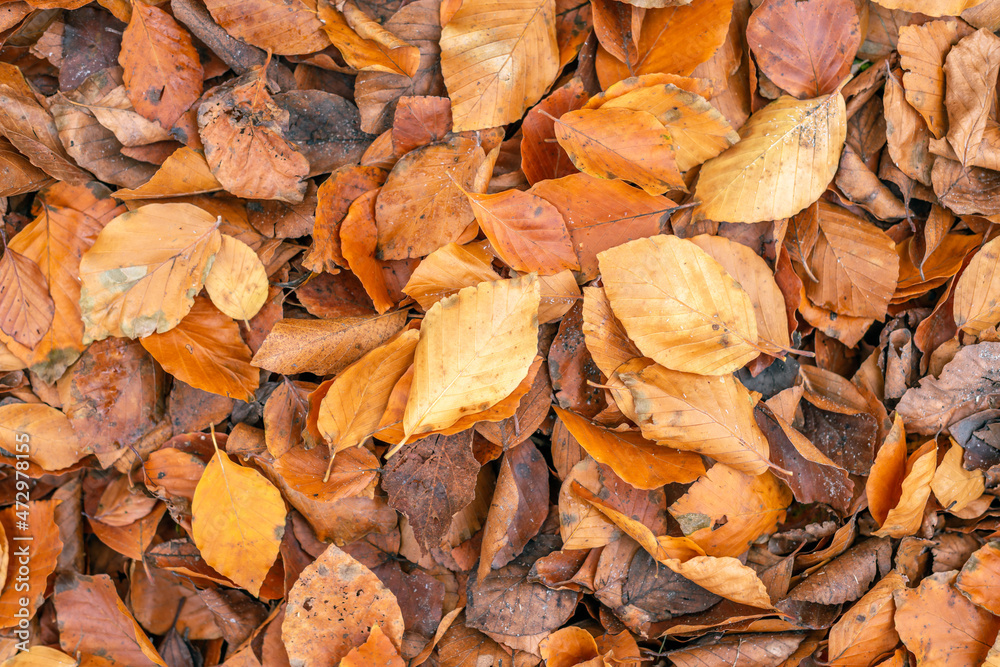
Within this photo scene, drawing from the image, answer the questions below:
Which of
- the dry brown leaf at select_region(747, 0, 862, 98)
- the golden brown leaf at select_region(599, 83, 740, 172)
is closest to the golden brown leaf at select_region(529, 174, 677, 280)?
the golden brown leaf at select_region(599, 83, 740, 172)

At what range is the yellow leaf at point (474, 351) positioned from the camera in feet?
3.11

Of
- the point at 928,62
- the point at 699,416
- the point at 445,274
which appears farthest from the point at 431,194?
the point at 928,62

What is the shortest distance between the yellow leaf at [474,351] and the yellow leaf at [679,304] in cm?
15

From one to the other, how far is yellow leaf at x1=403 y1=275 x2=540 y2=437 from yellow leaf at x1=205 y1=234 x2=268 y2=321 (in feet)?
1.10

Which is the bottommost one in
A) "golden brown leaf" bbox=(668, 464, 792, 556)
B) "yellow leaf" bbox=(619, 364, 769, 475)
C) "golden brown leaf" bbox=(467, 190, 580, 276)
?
"golden brown leaf" bbox=(668, 464, 792, 556)

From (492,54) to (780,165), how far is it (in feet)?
1.72

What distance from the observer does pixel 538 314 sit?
3.38 feet

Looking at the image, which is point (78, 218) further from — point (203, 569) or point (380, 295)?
point (203, 569)

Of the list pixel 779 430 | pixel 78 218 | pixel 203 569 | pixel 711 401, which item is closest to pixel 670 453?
pixel 711 401

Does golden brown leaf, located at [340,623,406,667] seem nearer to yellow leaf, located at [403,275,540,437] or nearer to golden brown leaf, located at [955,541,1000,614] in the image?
yellow leaf, located at [403,275,540,437]

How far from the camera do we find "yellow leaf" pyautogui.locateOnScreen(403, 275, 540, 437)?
0.95 m

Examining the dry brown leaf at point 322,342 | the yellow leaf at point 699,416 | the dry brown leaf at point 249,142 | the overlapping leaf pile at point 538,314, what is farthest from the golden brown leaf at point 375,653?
the dry brown leaf at point 249,142

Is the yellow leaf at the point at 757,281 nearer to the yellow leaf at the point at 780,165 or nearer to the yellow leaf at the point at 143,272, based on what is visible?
the yellow leaf at the point at 780,165

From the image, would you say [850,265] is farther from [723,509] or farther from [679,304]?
[723,509]
